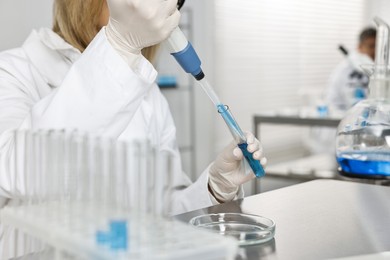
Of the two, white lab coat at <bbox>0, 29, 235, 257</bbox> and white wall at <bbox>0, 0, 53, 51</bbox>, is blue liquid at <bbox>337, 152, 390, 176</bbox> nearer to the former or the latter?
white lab coat at <bbox>0, 29, 235, 257</bbox>

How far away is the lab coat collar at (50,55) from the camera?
4.47 feet

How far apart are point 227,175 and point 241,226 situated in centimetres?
37

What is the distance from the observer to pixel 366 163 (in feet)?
4.37

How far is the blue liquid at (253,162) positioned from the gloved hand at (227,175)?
0.02 meters

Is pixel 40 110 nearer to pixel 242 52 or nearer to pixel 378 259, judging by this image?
pixel 378 259

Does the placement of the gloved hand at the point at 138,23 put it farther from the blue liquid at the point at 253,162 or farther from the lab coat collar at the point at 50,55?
the lab coat collar at the point at 50,55

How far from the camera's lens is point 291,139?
5.20m

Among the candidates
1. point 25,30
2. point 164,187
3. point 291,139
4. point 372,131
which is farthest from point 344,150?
point 291,139

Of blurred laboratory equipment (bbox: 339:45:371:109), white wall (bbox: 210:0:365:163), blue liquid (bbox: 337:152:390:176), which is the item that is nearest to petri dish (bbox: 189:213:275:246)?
blue liquid (bbox: 337:152:390:176)

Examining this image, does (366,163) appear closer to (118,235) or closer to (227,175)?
(227,175)

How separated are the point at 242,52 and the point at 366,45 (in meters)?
0.95

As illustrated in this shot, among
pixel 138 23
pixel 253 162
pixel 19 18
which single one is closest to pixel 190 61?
pixel 138 23

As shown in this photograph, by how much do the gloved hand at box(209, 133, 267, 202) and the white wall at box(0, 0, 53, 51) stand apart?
1.34 metres

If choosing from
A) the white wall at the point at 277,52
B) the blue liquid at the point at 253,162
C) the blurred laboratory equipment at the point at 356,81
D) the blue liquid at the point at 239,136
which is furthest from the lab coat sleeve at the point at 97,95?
the white wall at the point at 277,52
